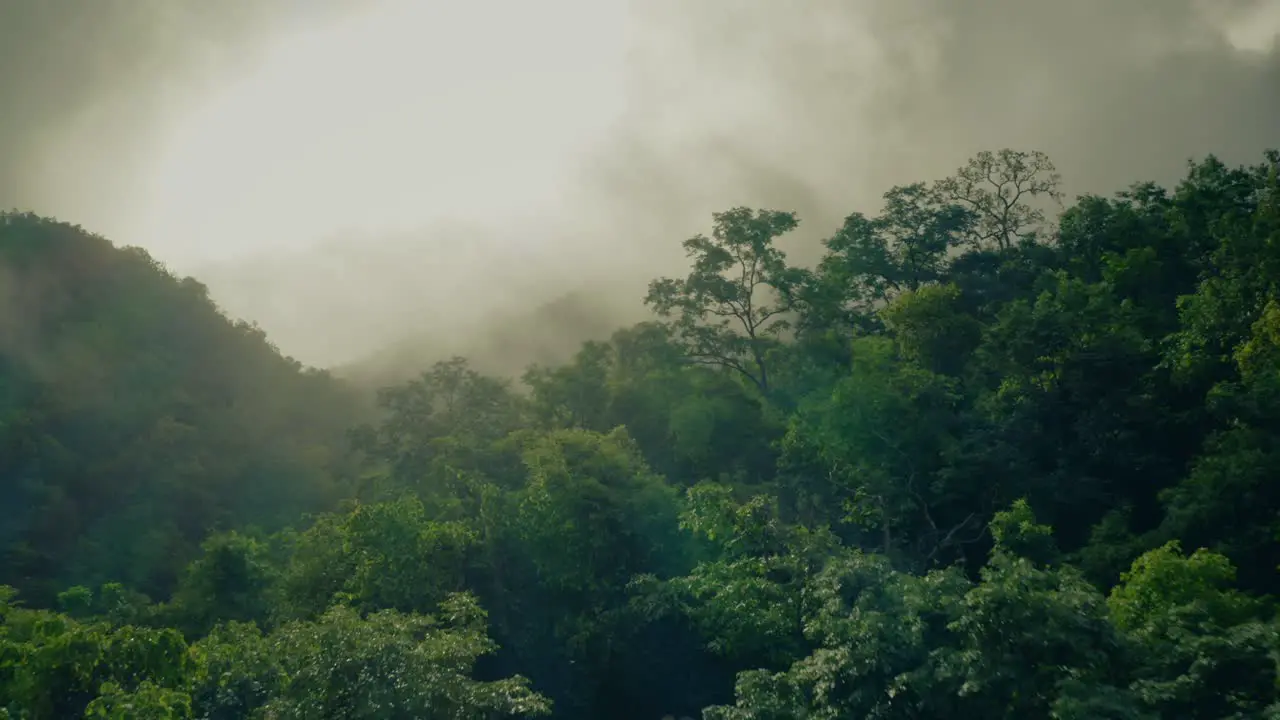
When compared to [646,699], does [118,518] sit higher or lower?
higher

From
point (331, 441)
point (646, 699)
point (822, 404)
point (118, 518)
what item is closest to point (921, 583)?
point (822, 404)

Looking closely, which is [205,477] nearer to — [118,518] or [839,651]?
[118,518]

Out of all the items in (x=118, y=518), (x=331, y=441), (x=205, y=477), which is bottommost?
(x=118, y=518)

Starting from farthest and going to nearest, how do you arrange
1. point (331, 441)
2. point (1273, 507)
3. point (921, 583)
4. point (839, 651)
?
point (331, 441) → point (1273, 507) → point (921, 583) → point (839, 651)

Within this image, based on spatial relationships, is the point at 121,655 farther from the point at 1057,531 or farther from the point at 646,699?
the point at 1057,531

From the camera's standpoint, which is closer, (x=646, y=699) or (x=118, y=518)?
(x=646, y=699)

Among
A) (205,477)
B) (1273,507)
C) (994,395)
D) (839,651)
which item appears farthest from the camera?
(205,477)
